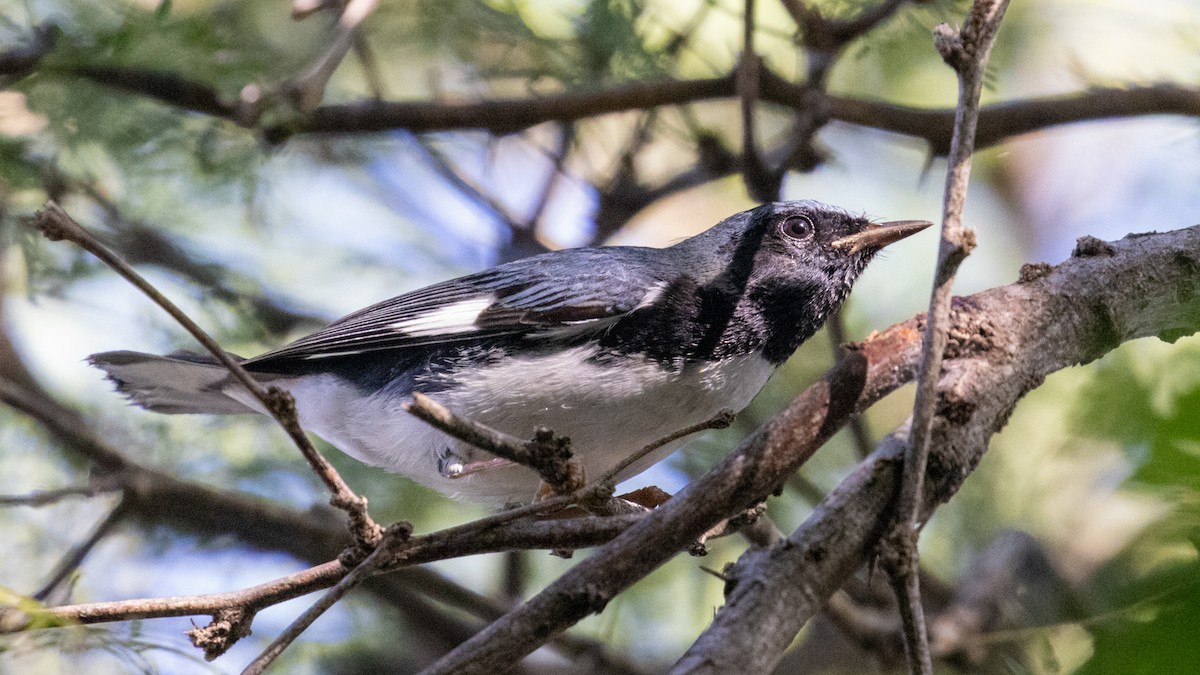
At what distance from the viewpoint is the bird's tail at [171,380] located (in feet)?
11.8

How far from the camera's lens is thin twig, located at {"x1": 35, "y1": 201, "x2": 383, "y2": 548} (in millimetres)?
1641

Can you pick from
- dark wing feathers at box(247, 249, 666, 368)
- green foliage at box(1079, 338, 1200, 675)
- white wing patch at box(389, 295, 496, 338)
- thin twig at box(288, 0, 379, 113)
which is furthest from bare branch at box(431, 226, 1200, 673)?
thin twig at box(288, 0, 379, 113)

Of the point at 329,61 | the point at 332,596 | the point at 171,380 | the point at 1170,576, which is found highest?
the point at 329,61

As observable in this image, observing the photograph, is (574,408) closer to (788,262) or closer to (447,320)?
(447,320)

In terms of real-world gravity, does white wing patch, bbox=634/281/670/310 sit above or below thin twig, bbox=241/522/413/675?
above

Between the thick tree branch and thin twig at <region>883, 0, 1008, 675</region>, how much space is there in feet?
0.25

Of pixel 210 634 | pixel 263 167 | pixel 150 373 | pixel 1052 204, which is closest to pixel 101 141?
pixel 263 167

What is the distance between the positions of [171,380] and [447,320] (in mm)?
1104

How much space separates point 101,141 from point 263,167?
74cm

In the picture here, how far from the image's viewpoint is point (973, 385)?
199cm

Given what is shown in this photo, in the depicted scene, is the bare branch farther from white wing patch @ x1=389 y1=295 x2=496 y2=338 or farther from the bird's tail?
the bird's tail

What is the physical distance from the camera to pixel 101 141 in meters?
4.64

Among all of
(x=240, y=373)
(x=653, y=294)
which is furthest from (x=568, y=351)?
(x=240, y=373)

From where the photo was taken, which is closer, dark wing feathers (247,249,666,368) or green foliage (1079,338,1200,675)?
green foliage (1079,338,1200,675)
